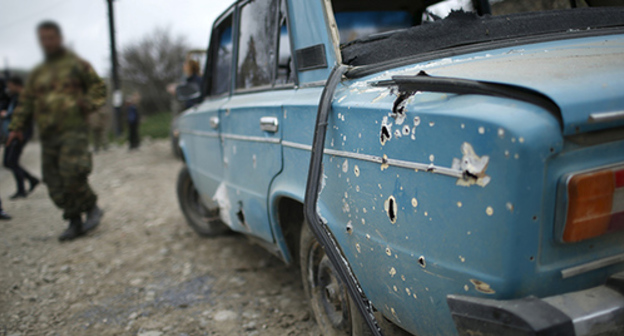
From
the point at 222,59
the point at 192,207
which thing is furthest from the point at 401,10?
the point at 192,207

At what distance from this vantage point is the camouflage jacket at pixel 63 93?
14.4 ft

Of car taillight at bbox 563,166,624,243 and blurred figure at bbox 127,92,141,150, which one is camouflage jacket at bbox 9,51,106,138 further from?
blurred figure at bbox 127,92,141,150

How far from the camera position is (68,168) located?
14.6 ft

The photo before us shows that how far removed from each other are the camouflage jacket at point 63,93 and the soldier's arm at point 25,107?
10mm

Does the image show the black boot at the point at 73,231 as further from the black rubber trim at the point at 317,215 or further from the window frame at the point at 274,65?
the black rubber trim at the point at 317,215

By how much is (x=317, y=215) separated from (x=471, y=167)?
0.82m

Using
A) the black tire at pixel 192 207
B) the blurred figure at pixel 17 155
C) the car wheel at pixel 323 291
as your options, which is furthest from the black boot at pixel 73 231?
the car wheel at pixel 323 291

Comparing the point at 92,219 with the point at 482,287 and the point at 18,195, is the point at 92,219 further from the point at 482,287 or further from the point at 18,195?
the point at 482,287

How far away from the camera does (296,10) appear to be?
7.29 ft

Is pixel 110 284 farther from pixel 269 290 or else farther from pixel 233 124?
pixel 233 124

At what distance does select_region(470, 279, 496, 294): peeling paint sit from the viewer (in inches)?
48.7

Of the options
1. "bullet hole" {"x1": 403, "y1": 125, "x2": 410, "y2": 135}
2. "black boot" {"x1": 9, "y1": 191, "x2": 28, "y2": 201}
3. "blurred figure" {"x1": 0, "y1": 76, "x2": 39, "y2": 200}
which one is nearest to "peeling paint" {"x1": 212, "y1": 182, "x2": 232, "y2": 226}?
"bullet hole" {"x1": 403, "y1": 125, "x2": 410, "y2": 135}

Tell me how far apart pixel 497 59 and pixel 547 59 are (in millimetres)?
163

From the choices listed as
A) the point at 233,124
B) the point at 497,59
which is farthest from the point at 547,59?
the point at 233,124
